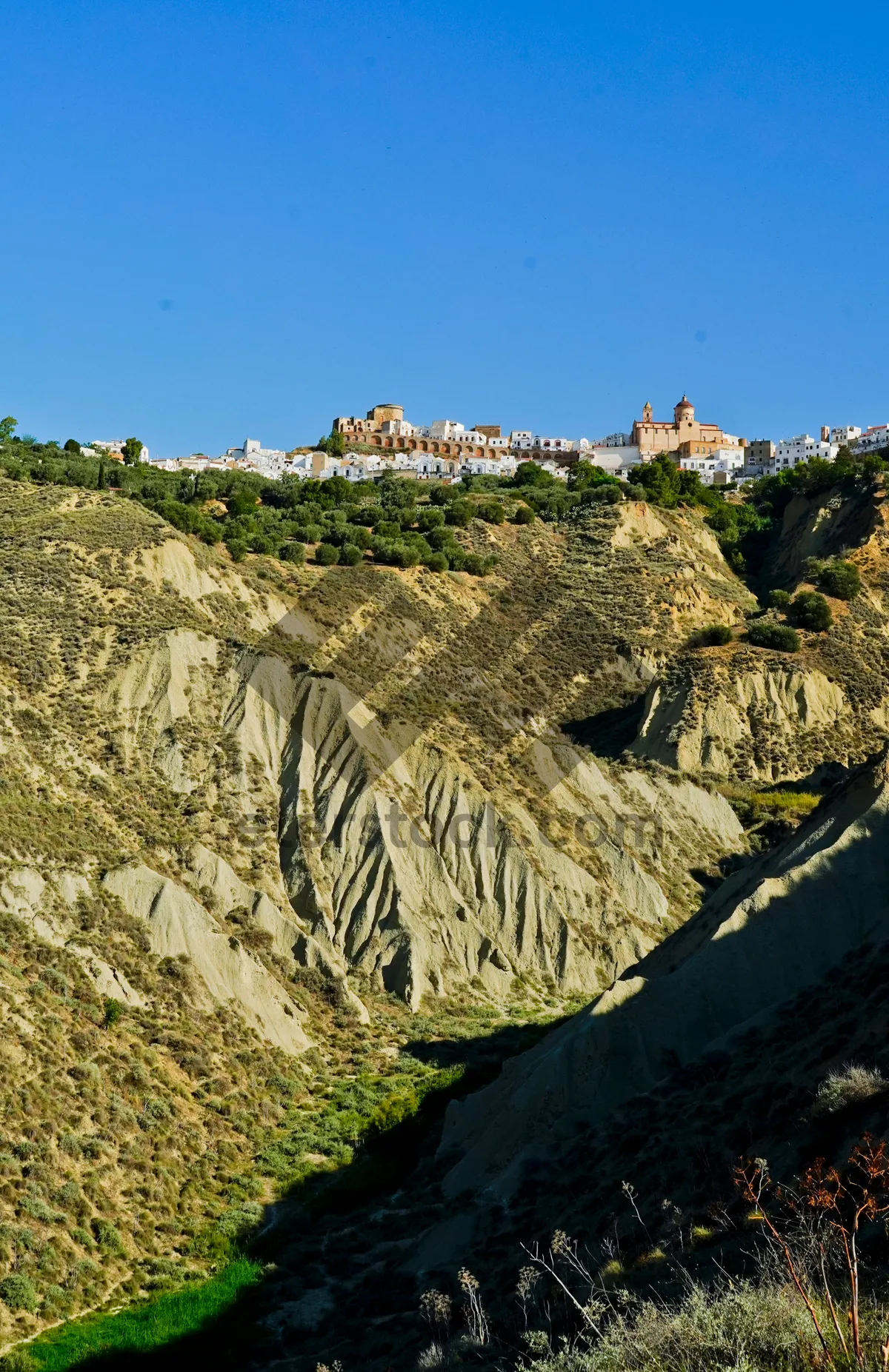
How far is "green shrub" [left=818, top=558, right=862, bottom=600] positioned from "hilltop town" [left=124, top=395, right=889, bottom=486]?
127ft

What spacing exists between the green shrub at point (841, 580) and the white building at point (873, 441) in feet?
146

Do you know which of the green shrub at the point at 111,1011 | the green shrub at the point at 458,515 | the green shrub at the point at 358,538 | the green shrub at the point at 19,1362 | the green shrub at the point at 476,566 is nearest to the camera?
the green shrub at the point at 19,1362

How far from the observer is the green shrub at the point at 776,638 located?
6172 cm

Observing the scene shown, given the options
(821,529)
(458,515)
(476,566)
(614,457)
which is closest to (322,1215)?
(476,566)

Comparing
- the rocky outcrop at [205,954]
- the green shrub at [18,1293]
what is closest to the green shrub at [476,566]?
the rocky outcrop at [205,954]

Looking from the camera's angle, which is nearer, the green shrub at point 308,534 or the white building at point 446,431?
the green shrub at point 308,534

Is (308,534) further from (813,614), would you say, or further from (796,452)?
(796,452)

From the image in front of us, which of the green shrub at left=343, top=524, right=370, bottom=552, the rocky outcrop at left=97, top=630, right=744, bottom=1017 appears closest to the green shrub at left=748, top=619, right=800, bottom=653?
the rocky outcrop at left=97, top=630, right=744, bottom=1017

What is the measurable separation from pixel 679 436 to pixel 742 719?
241 feet

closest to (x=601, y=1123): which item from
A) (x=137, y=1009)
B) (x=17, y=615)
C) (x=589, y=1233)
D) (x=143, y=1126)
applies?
(x=589, y=1233)

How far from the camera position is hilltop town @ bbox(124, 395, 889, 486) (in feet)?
370

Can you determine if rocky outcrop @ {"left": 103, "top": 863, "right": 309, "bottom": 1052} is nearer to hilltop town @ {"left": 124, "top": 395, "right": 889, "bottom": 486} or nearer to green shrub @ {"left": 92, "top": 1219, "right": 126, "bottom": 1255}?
green shrub @ {"left": 92, "top": 1219, "right": 126, "bottom": 1255}

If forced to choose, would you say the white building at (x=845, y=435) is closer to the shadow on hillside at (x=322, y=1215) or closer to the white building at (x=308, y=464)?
the white building at (x=308, y=464)

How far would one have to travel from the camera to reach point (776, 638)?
62.0 meters
